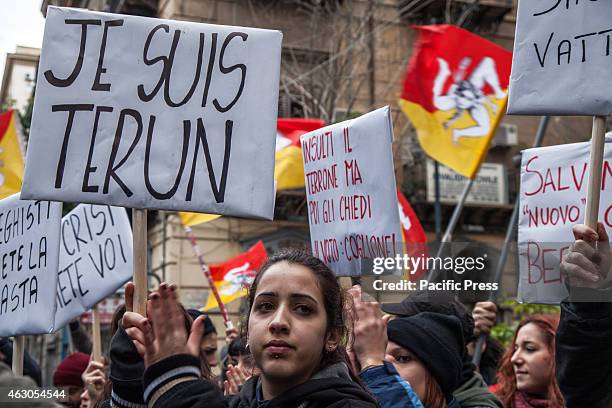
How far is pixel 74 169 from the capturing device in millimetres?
3045

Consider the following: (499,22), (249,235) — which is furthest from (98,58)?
(499,22)

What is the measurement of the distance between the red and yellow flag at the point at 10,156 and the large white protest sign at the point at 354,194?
7.89 ft

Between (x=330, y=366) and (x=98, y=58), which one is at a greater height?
(x=98, y=58)

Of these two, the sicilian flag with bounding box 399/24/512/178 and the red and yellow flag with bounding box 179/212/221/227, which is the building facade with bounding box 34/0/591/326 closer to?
the red and yellow flag with bounding box 179/212/221/227

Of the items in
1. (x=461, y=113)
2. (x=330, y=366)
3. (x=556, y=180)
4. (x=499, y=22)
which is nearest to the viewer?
(x=330, y=366)

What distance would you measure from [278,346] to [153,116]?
1.05m

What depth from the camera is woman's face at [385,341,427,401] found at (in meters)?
3.36

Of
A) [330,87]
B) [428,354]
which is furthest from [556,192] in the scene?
[330,87]

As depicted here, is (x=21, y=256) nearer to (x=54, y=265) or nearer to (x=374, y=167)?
(x=54, y=265)

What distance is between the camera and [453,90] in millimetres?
8234

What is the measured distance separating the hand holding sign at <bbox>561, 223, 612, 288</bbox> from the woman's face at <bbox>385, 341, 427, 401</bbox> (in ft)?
3.26

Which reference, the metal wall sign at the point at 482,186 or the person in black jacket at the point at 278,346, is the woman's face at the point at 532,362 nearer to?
the person in black jacket at the point at 278,346

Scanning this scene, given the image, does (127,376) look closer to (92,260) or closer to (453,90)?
(92,260)

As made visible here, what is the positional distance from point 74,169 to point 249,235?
44.9ft
